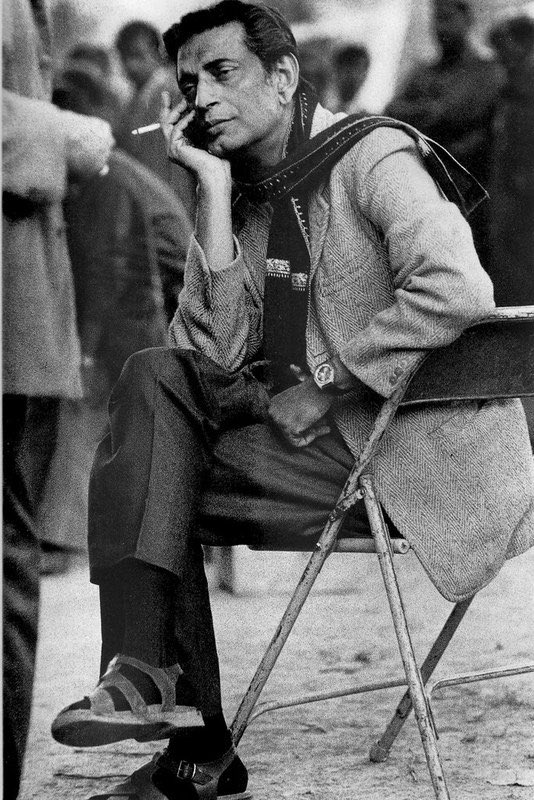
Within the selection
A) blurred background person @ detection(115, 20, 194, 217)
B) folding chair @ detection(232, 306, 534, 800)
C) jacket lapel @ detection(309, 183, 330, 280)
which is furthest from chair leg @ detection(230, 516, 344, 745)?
blurred background person @ detection(115, 20, 194, 217)

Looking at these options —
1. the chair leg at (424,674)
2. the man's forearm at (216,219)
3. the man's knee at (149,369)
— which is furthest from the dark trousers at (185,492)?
the chair leg at (424,674)

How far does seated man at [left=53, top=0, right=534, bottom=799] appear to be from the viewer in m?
2.45

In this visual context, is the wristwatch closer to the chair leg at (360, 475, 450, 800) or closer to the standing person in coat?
the chair leg at (360, 475, 450, 800)

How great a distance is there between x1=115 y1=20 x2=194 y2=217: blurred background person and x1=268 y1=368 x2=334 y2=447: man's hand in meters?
0.54

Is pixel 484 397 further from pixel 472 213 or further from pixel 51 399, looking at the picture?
pixel 51 399

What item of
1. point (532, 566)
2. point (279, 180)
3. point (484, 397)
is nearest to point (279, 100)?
point (279, 180)

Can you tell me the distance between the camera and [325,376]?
2.61m

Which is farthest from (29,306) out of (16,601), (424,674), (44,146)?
(424,674)

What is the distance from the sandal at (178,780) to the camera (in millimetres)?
2566

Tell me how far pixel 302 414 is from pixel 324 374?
108mm

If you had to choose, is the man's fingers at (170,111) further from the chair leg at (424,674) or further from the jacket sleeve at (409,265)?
the chair leg at (424,674)

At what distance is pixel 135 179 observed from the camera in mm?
2701

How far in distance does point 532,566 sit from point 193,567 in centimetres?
95

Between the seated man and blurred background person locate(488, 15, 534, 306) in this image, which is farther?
blurred background person locate(488, 15, 534, 306)
